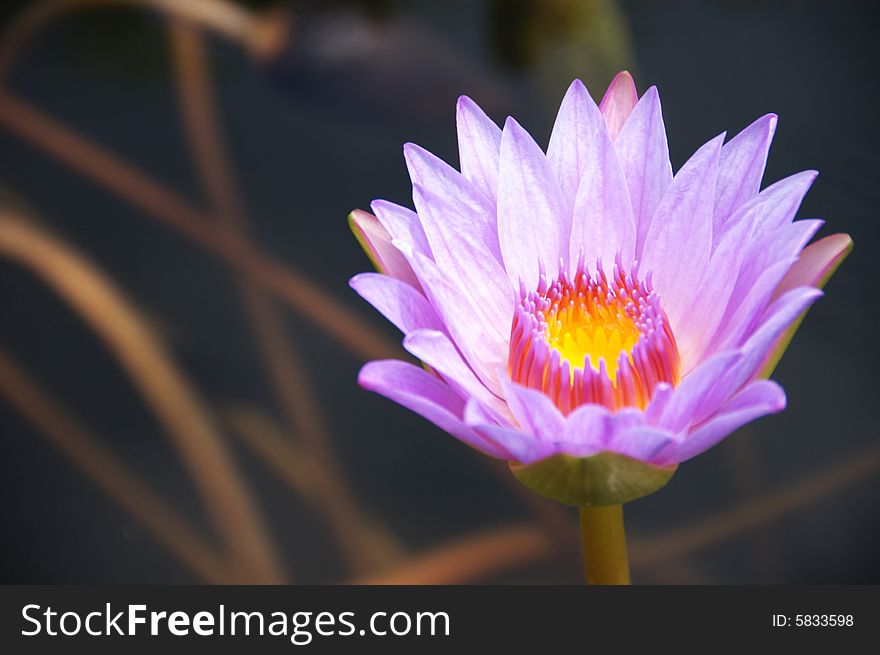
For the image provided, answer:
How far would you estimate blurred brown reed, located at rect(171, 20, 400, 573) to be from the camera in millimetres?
1078

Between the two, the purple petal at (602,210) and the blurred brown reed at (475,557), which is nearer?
the purple petal at (602,210)

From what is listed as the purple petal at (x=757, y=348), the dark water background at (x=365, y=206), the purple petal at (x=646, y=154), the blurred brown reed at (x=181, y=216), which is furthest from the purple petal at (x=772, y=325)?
the blurred brown reed at (x=181, y=216)

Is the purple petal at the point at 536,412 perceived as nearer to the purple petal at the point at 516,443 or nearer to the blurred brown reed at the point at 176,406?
the purple petal at the point at 516,443

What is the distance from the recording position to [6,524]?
1062mm

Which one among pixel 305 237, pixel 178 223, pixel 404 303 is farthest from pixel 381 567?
pixel 404 303

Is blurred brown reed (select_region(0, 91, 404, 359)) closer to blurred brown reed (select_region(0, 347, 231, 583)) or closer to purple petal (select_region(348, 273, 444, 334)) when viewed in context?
blurred brown reed (select_region(0, 347, 231, 583))

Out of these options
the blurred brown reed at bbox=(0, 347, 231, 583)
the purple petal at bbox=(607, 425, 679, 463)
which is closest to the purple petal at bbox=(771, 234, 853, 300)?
the purple petal at bbox=(607, 425, 679, 463)

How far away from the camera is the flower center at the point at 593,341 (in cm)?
43

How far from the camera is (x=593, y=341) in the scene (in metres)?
0.47

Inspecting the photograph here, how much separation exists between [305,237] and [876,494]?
784mm

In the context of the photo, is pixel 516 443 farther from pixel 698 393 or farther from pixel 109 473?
pixel 109 473

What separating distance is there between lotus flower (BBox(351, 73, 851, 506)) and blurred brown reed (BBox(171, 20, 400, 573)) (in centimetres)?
68

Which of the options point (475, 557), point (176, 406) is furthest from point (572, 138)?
point (176, 406)

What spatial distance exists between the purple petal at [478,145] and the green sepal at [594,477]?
0.17 meters
